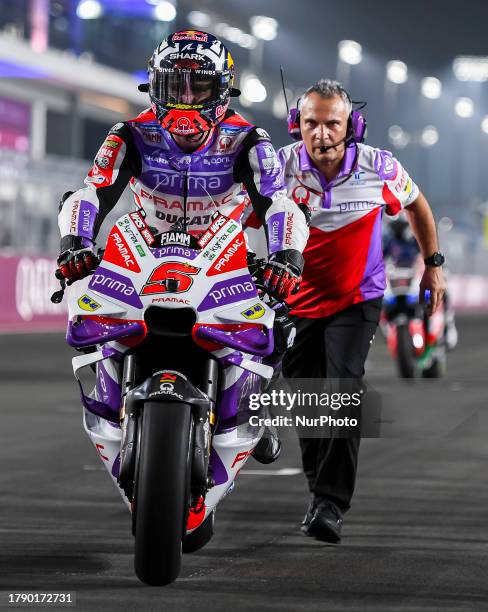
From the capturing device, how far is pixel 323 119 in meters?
6.95

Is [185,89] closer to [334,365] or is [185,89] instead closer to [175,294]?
[175,294]

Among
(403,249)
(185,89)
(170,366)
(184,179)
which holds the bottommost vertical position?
(170,366)

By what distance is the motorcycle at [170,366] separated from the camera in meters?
4.93

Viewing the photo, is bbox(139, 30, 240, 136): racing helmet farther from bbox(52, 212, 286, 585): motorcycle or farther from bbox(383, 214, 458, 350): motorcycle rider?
bbox(383, 214, 458, 350): motorcycle rider

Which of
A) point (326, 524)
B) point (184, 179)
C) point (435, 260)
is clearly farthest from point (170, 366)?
point (435, 260)

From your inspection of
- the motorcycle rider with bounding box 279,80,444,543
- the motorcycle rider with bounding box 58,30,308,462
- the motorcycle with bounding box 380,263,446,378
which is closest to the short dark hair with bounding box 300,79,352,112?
the motorcycle rider with bounding box 279,80,444,543

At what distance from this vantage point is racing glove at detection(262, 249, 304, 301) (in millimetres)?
5414

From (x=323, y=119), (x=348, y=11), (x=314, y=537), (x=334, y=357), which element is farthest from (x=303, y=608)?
(x=348, y=11)

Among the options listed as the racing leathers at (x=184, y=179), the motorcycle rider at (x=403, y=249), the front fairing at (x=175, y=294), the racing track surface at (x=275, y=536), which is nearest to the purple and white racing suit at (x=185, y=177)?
the racing leathers at (x=184, y=179)

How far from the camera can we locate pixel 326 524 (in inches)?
252

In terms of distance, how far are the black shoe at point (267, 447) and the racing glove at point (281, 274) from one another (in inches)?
25.3

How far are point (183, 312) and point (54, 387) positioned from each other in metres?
9.86

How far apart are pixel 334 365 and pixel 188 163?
1489 mm

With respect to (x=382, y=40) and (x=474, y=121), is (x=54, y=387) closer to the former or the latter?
(x=382, y=40)
